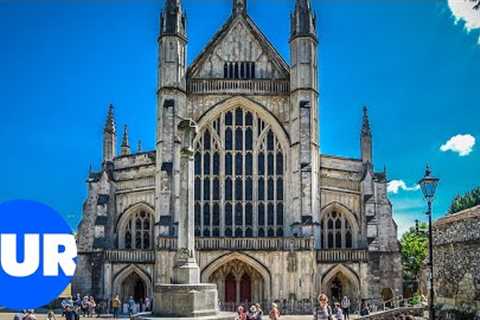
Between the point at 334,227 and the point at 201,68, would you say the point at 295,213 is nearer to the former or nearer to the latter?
the point at 334,227

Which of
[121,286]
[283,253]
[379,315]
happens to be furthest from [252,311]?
[121,286]

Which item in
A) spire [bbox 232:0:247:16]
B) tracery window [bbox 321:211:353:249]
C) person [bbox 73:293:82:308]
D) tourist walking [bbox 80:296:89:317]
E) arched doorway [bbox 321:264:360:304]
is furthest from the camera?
spire [bbox 232:0:247:16]

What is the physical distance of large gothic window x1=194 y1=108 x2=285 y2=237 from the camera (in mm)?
43625

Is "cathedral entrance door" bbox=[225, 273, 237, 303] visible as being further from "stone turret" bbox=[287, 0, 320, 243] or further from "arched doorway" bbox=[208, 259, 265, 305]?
"stone turret" bbox=[287, 0, 320, 243]

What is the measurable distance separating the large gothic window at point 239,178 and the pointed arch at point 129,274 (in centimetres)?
438

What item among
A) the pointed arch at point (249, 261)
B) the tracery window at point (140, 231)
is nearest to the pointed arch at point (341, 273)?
the pointed arch at point (249, 261)

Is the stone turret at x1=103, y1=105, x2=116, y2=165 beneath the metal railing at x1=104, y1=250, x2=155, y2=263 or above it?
above

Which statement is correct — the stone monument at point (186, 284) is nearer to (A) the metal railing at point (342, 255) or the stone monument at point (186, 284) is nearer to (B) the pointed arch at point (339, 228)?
(A) the metal railing at point (342, 255)

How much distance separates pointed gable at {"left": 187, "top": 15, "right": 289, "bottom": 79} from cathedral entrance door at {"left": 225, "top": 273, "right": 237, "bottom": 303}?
1377cm

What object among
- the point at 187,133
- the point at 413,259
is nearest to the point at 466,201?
the point at 413,259

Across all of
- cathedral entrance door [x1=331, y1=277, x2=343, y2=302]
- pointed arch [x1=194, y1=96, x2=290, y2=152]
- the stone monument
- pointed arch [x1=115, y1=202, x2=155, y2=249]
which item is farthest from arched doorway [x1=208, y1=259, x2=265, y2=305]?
the stone monument

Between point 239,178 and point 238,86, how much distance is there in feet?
20.5

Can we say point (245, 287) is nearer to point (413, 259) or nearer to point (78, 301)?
point (78, 301)

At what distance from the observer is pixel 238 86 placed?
44.4 m
